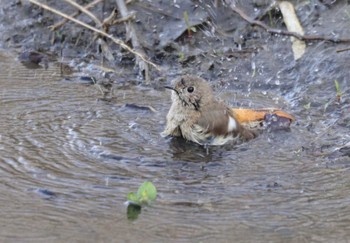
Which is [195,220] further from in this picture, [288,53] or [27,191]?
[288,53]

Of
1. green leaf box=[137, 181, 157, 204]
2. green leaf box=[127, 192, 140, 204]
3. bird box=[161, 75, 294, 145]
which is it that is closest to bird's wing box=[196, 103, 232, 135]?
bird box=[161, 75, 294, 145]

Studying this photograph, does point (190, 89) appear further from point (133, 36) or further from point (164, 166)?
point (133, 36)

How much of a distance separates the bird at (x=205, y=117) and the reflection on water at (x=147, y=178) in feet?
0.42

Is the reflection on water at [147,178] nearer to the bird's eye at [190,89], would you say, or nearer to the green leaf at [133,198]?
the green leaf at [133,198]

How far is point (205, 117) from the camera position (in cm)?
701

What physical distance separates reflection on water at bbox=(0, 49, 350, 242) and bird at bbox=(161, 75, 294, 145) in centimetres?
13

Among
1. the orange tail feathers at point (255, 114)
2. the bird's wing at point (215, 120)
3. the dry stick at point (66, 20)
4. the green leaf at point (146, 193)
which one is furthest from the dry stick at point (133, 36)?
the green leaf at point (146, 193)

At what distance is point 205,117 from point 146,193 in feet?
6.43

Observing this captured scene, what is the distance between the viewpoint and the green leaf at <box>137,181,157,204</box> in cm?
514

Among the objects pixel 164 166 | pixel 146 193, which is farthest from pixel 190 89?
pixel 146 193

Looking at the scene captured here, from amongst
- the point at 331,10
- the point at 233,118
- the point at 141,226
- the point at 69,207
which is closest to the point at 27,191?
the point at 69,207

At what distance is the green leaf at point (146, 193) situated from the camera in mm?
5137

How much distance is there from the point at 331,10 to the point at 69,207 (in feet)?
14.1

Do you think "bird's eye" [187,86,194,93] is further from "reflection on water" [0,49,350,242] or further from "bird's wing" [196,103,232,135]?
"reflection on water" [0,49,350,242]
